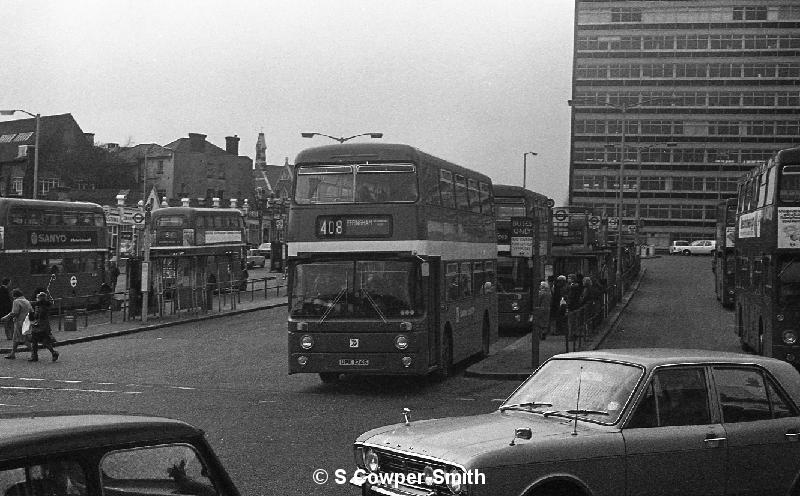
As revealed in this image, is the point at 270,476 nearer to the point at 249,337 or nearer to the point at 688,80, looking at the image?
the point at 249,337

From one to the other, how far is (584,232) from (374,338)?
44.5m

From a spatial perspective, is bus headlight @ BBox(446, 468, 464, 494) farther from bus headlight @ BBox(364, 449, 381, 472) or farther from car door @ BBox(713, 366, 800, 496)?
car door @ BBox(713, 366, 800, 496)

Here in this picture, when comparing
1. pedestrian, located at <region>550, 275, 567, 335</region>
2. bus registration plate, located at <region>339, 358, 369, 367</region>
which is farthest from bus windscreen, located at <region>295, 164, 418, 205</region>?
pedestrian, located at <region>550, 275, 567, 335</region>

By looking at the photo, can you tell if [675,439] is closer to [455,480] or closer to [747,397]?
[747,397]

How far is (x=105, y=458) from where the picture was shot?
4.12m

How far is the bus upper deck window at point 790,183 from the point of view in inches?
734

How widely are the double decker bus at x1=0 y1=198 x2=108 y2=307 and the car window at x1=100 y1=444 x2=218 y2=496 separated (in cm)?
3229

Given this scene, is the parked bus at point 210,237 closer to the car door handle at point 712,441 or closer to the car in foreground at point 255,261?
the car in foreground at point 255,261

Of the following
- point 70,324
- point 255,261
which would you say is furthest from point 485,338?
point 255,261

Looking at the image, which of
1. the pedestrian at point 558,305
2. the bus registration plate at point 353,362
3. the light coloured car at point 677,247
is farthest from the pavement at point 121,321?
the light coloured car at point 677,247

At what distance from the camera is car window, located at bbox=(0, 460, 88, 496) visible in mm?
3799

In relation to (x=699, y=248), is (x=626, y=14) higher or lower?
higher

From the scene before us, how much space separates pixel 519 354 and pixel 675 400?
17.2 metres

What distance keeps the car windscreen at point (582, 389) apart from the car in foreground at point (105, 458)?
3.19 m
